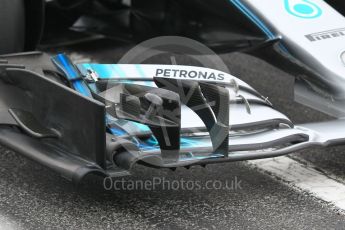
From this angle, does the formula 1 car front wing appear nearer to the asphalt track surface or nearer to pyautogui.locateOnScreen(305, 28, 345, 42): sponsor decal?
the asphalt track surface

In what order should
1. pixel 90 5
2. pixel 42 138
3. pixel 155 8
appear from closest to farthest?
pixel 42 138 < pixel 155 8 < pixel 90 5

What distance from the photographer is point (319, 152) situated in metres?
3.46

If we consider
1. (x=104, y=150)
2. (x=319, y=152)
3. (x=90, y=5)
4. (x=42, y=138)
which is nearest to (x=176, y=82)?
(x=104, y=150)

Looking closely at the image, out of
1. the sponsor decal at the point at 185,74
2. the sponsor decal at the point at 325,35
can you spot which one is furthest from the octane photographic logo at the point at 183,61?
the sponsor decal at the point at 325,35

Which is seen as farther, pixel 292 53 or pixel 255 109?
pixel 292 53

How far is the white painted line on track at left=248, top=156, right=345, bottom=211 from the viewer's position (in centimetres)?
296

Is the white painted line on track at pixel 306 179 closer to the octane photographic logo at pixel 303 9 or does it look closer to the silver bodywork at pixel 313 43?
the silver bodywork at pixel 313 43

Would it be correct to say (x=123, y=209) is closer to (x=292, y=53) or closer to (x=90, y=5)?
(x=292, y=53)

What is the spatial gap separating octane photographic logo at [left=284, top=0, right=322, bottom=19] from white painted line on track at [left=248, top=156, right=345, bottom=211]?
0.72 meters

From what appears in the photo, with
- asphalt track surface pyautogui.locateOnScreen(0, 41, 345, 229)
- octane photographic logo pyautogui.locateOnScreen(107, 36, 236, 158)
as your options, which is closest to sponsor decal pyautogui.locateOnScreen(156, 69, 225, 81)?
octane photographic logo pyautogui.locateOnScreen(107, 36, 236, 158)

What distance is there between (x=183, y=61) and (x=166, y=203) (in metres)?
2.16

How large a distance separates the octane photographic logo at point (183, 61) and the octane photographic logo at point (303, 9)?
47 centimetres

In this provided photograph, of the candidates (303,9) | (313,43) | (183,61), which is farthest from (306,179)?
(183,61)

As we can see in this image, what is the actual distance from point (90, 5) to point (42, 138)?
223 centimetres
